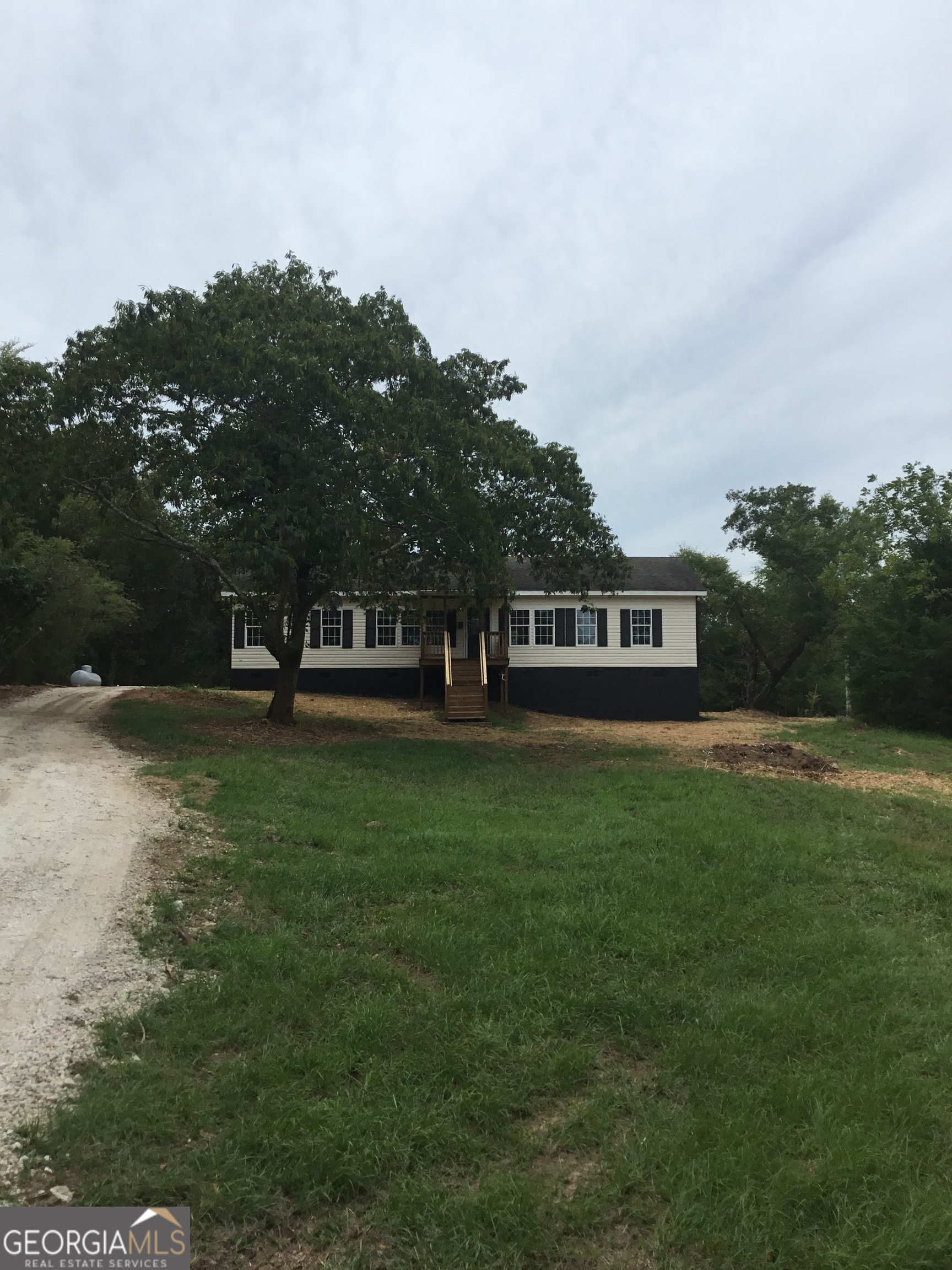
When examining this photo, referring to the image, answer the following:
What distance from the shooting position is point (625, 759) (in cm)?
1336

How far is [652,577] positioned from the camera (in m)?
25.7

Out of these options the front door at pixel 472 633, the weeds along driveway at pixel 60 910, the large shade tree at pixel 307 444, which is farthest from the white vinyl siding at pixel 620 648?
the weeds along driveway at pixel 60 910

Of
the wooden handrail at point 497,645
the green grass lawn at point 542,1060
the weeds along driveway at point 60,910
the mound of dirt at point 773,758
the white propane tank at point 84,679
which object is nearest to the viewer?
the green grass lawn at point 542,1060

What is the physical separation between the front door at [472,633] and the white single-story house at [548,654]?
0.07 meters

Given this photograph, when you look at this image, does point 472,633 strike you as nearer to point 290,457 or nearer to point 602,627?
point 602,627

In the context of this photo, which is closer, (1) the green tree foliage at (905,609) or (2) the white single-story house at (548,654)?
(1) the green tree foliage at (905,609)

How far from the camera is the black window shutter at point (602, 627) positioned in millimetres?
24750

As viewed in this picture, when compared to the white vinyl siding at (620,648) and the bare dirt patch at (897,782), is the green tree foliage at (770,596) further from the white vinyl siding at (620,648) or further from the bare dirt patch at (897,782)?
the bare dirt patch at (897,782)

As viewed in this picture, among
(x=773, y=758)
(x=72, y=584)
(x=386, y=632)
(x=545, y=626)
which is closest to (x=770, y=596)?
(x=545, y=626)

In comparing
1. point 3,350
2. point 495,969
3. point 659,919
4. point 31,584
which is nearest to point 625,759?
point 659,919

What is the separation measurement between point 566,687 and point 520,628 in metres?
2.28

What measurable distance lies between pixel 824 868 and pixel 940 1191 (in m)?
3.91

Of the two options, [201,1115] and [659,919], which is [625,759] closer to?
[659,919]

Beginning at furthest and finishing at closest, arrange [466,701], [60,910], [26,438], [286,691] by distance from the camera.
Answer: [466,701] → [286,691] → [26,438] → [60,910]
